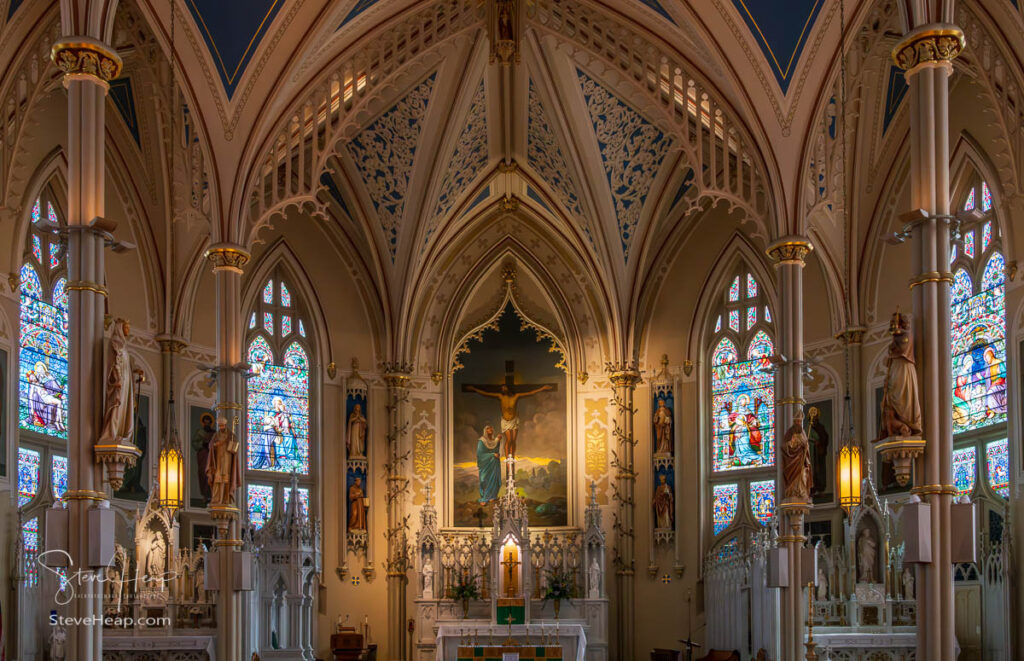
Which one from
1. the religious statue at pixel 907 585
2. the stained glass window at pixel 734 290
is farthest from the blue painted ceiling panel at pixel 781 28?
the stained glass window at pixel 734 290

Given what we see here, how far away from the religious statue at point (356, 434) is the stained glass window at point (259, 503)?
200 centimetres

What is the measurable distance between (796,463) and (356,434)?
12252 mm

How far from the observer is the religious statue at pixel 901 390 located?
39.9 feet

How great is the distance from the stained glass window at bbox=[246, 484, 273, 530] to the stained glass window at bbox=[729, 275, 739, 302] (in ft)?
35.7

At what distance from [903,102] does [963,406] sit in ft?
18.2

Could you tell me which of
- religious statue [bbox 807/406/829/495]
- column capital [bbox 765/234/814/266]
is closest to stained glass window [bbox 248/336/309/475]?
religious statue [bbox 807/406/829/495]

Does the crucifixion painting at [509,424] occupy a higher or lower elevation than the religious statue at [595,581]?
higher

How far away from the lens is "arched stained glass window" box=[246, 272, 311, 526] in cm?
2659

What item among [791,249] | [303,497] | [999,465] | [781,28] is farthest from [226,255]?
[999,465]

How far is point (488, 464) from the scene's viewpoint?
1129 inches

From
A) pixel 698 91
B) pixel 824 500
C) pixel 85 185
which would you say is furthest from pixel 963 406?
Answer: pixel 85 185

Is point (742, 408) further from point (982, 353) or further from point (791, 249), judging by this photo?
point (791, 249)

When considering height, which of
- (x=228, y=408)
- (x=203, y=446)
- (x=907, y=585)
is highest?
(x=228, y=408)

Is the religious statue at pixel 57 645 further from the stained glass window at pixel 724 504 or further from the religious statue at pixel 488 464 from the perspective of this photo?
the stained glass window at pixel 724 504
